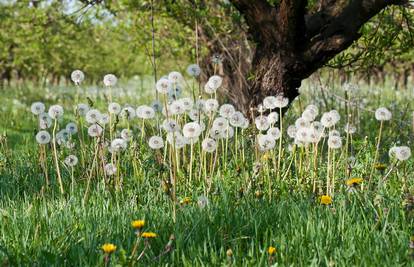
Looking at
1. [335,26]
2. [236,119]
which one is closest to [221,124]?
[236,119]

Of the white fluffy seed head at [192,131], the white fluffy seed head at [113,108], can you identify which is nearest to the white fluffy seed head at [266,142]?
the white fluffy seed head at [192,131]

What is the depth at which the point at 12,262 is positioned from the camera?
8.08ft

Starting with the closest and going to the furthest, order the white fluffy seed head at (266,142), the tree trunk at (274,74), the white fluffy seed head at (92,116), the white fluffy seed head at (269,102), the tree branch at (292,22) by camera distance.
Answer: the white fluffy seed head at (266,142) < the white fluffy seed head at (92,116) < the white fluffy seed head at (269,102) < the tree branch at (292,22) < the tree trunk at (274,74)

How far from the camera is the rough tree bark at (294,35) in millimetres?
4715

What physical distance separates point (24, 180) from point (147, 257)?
210 cm

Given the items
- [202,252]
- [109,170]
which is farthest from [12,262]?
Result: [109,170]

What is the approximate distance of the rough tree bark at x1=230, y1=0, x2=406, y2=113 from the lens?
4.71 m

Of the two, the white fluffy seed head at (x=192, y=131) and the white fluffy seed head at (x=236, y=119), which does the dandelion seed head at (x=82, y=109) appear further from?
the white fluffy seed head at (x=236, y=119)

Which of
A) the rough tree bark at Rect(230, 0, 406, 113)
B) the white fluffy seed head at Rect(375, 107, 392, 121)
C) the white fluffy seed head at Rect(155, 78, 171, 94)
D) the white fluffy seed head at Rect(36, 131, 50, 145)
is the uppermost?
the rough tree bark at Rect(230, 0, 406, 113)

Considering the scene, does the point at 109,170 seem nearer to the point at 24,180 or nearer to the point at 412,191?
the point at 24,180

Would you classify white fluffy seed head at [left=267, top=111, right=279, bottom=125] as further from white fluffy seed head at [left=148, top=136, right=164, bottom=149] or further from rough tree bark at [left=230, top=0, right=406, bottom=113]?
rough tree bark at [left=230, top=0, right=406, bottom=113]

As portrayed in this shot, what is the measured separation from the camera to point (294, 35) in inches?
189

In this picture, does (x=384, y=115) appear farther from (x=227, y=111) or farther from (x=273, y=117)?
(x=227, y=111)

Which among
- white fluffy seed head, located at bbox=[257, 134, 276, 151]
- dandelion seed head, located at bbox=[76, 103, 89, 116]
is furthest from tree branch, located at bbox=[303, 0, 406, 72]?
dandelion seed head, located at bbox=[76, 103, 89, 116]
